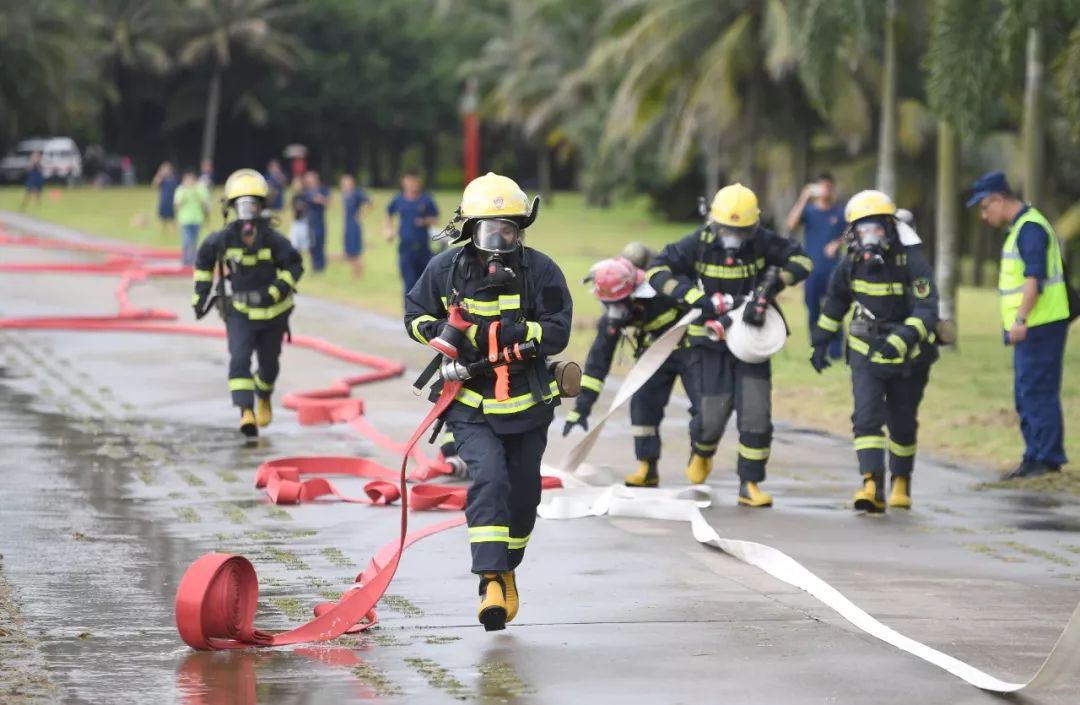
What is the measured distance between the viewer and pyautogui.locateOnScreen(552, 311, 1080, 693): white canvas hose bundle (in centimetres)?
634

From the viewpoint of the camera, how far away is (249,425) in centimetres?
1339

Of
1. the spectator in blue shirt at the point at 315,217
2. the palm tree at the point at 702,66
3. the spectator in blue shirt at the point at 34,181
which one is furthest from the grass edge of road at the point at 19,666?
the spectator in blue shirt at the point at 34,181

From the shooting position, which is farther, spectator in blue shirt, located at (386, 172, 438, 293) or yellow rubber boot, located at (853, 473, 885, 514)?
spectator in blue shirt, located at (386, 172, 438, 293)

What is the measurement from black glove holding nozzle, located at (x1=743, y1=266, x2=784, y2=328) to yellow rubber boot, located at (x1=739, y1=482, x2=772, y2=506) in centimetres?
93

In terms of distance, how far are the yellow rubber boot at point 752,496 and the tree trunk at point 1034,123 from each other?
926 cm

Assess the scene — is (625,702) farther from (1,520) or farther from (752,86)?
(752,86)

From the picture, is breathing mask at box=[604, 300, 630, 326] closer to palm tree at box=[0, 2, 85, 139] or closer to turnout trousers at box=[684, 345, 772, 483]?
turnout trousers at box=[684, 345, 772, 483]

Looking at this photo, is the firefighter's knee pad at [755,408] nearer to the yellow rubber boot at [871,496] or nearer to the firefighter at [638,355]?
the firefighter at [638,355]

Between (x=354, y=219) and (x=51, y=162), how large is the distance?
139 feet

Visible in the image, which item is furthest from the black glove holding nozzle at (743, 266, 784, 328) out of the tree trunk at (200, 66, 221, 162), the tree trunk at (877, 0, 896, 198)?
the tree trunk at (200, 66, 221, 162)

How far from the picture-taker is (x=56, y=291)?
90.2 feet

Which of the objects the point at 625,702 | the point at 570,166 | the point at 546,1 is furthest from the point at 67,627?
the point at 570,166

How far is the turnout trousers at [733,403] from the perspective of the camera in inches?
427

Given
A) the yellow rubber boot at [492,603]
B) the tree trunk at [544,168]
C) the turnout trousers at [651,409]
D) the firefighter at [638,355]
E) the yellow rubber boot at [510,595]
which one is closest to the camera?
the yellow rubber boot at [492,603]
